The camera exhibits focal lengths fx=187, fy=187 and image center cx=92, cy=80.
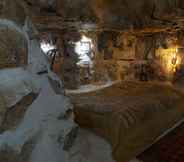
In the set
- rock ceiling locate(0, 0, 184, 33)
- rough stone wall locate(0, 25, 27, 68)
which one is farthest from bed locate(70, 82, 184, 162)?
rock ceiling locate(0, 0, 184, 33)

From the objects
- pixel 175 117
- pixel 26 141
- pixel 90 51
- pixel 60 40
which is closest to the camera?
pixel 26 141

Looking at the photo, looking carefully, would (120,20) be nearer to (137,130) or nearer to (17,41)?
(137,130)

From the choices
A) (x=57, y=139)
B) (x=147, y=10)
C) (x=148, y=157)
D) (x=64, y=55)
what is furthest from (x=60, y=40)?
(x=57, y=139)

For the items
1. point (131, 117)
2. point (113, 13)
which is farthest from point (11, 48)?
point (113, 13)

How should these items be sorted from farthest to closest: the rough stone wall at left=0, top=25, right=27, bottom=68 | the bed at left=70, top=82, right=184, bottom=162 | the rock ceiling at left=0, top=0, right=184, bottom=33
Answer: the rock ceiling at left=0, top=0, right=184, bottom=33 < the bed at left=70, top=82, right=184, bottom=162 < the rough stone wall at left=0, top=25, right=27, bottom=68

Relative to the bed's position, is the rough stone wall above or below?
above

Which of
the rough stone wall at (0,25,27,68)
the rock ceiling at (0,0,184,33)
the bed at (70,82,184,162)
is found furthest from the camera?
the rock ceiling at (0,0,184,33)

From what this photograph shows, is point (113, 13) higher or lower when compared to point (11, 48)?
higher

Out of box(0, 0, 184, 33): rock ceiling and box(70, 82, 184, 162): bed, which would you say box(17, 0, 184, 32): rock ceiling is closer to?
box(0, 0, 184, 33): rock ceiling

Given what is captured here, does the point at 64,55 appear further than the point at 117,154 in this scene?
Yes

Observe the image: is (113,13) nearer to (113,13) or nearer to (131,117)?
(113,13)

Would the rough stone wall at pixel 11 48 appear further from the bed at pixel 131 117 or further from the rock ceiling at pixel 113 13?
the rock ceiling at pixel 113 13

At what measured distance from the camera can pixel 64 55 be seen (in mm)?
8453

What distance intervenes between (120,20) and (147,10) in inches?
45.5
